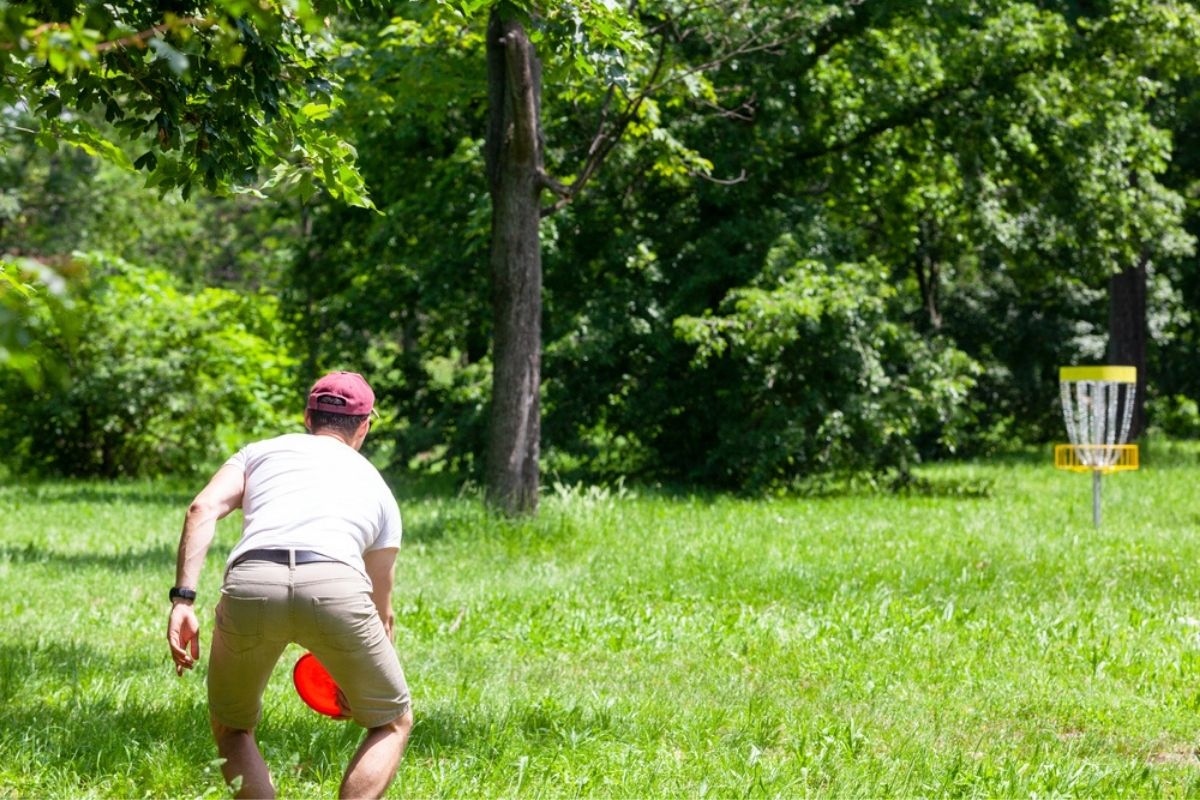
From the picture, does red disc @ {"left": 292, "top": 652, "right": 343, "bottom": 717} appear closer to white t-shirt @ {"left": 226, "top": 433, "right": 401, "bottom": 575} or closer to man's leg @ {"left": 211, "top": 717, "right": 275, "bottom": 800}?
man's leg @ {"left": 211, "top": 717, "right": 275, "bottom": 800}

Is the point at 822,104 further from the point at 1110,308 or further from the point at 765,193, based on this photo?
the point at 1110,308

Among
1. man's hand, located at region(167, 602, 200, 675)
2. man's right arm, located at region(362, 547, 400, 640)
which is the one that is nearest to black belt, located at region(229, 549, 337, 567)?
man's hand, located at region(167, 602, 200, 675)

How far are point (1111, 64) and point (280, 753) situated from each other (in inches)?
670

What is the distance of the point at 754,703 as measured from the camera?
668 cm

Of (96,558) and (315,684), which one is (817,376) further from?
(315,684)

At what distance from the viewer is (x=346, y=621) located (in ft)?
14.0

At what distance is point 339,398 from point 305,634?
853 mm

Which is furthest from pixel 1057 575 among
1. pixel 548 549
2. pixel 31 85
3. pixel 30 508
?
pixel 30 508

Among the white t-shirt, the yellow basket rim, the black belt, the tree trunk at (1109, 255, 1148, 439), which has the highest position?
the tree trunk at (1109, 255, 1148, 439)

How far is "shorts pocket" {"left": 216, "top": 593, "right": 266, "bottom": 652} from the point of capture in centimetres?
421

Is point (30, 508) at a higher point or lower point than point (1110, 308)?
lower

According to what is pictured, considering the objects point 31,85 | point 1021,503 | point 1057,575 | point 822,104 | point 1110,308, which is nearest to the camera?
point 31,85

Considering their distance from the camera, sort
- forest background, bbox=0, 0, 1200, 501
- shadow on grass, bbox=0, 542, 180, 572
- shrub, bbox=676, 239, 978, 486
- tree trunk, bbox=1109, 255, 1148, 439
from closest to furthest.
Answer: shadow on grass, bbox=0, 542, 180, 572 < shrub, bbox=676, 239, 978, 486 < forest background, bbox=0, 0, 1200, 501 < tree trunk, bbox=1109, 255, 1148, 439

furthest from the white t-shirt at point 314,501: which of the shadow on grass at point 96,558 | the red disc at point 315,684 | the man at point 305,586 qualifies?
the shadow on grass at point 96,558
